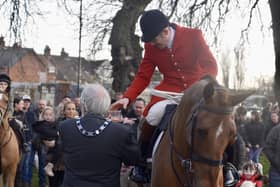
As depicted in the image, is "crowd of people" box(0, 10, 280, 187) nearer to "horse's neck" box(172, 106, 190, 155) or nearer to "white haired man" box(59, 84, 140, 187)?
"white haired man" box(59, 84, 140, 187)

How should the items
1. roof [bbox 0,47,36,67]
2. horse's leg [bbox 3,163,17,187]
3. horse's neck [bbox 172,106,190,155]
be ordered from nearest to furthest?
horse's neck [bbox 172,106,190,155]
horse's leg [bbox 3,163,17,187]
roof [bbox 0,47,36,67]

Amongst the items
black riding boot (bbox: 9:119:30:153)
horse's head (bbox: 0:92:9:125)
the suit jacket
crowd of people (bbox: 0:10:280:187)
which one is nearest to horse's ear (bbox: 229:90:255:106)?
crowd of people (bbox: 0:10:280:187)

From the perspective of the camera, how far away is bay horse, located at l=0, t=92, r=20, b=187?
26.3 ft

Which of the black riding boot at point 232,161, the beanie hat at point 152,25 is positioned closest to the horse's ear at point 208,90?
the black riding boot at point 232,161

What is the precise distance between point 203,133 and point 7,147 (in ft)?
18.2

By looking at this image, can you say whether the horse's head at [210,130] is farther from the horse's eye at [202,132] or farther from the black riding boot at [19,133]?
the black riding boot at [19,133]

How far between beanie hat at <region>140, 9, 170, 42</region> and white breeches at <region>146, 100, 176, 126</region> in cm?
66

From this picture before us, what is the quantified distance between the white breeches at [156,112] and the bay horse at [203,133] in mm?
510

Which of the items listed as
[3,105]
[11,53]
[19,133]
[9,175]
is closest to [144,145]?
[3,105]

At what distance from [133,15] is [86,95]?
11.4 metres

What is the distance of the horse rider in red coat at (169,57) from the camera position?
4535 mm

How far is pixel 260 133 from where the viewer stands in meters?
12.9

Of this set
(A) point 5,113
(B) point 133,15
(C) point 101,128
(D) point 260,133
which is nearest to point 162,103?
(C) point 101,128

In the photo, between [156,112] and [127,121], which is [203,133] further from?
[127,121]
